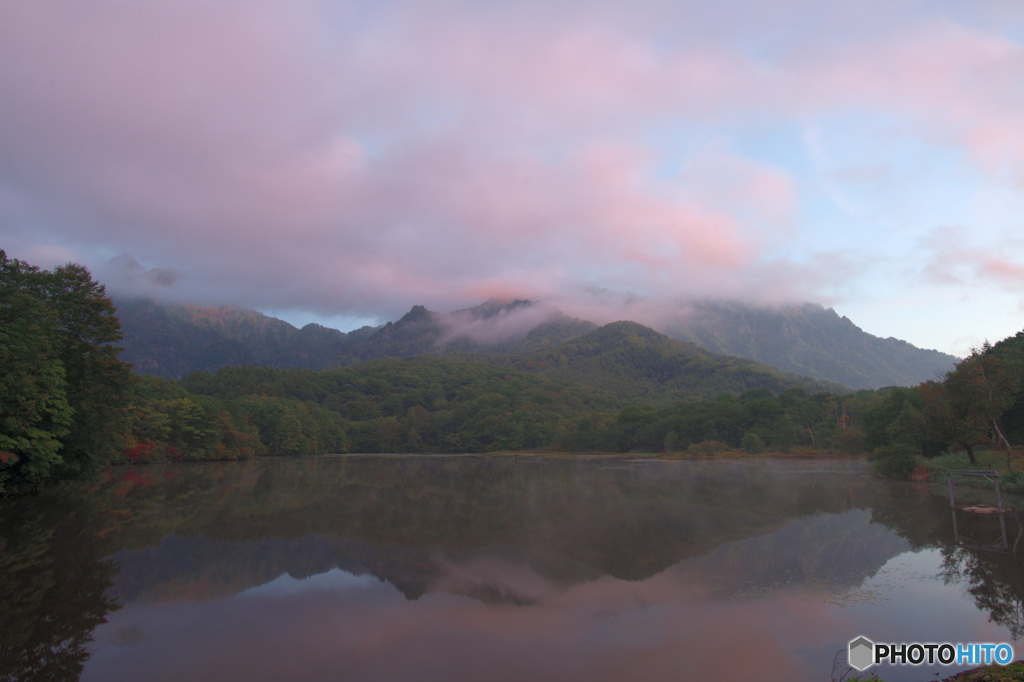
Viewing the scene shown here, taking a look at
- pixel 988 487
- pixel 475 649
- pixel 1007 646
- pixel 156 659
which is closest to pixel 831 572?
pixel 1007 646

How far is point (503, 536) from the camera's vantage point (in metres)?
21.1

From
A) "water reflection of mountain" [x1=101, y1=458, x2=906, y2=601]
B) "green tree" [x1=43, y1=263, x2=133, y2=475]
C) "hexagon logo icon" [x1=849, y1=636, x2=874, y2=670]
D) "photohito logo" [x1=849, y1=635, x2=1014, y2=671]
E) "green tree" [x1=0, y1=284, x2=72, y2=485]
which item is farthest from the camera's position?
"green tree" [x1=43, y1=263, x2=133, y2=475]

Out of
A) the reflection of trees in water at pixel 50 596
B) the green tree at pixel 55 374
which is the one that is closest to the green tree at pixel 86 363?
the green tree at pixel 55 374

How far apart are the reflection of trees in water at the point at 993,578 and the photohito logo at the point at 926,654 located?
1.37 m

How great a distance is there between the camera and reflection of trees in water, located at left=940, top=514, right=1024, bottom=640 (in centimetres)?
1209

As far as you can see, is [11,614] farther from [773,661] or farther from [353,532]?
[773,661]

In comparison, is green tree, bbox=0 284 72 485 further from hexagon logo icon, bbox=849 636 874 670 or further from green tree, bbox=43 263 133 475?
hexagon logo icon, bbox=849 636 874 670

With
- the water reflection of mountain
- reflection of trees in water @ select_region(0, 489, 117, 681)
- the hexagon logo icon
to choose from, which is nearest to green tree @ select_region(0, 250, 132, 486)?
reflection of trees in water @ select_region(0, 489, 117, 681)

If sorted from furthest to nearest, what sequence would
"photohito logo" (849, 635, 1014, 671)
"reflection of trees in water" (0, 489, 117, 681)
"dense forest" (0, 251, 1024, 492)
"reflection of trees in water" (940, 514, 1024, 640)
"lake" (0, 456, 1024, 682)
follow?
1. "dense forest" (0, 251, 1024, 492)
2. "reflection of trees in water" (940, 514, 1024, 640)
3. "lake" (0, 456, 1024, 682)
4. "reflection of trees in water" (0, 489, 117, 681)
5. "photohito logo" (849, 635, 1014, 671)

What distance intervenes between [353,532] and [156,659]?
12.2 metres

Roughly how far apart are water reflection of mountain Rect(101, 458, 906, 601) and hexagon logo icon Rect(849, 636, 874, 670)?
168 inches

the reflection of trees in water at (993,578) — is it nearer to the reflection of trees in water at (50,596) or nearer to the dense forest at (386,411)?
the reflection of trees in water at (50,596)

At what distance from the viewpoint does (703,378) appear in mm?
199250

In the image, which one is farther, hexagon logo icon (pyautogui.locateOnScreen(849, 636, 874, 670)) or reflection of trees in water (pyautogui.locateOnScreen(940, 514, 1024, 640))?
reflection of trees in water (pyautogui.locateOnScreen(940, 514, 1024, 640))
